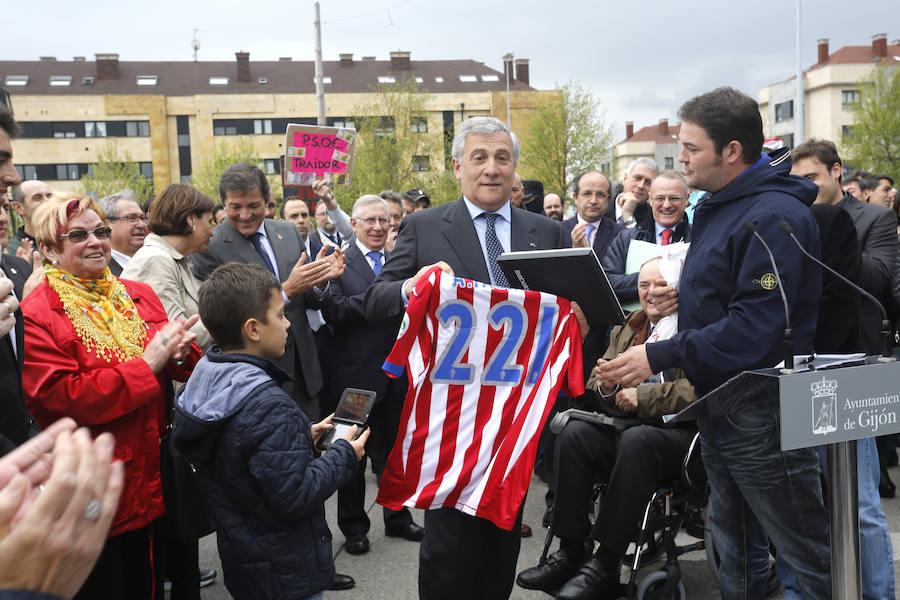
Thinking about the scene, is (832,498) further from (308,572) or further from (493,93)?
(493,93)

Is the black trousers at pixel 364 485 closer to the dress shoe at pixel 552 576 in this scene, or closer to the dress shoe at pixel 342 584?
the dress shoe at pixel 342 584

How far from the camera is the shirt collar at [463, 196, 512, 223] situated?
127 inches

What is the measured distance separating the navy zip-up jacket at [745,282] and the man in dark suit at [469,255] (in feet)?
2.54

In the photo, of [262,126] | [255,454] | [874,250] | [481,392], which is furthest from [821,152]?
[262,126]

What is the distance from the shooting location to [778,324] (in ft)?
8.50

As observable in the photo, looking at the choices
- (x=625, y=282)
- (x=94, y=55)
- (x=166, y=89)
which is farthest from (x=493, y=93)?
(x=625, y=282)

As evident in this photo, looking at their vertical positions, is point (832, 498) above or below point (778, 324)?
below

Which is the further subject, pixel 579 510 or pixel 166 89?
pixel 166 89

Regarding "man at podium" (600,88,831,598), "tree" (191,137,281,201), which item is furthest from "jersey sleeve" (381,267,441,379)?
"tree" (191,137,281,201)

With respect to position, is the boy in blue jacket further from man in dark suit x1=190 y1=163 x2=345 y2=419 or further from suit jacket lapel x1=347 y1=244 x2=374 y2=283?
suit jacket lapel x1=347 y1=244 x2=374 y2=283

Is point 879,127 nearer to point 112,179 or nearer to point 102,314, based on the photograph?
point 102,314

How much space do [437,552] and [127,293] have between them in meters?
1.84

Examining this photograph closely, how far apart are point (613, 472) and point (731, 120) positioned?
1871mm

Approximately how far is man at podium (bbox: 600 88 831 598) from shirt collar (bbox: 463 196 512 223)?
79 centimetres
